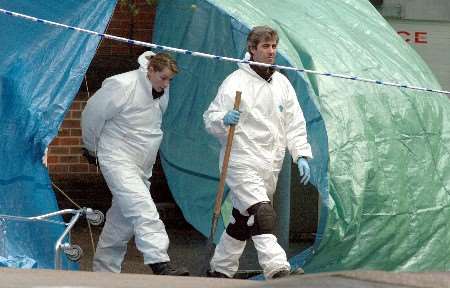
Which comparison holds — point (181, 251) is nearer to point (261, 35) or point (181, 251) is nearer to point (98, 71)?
point (98, 71)

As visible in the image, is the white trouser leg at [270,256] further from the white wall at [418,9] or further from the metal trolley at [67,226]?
the white wall at [418,9]

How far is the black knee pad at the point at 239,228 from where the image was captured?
32.7ft

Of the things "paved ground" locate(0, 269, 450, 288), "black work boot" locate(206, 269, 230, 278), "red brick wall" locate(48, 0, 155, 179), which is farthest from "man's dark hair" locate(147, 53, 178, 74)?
"red brick wall" locate(48, 0, 155, 179)

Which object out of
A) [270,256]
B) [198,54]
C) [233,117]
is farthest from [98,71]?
[270,256]

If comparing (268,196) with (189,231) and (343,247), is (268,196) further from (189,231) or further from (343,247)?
(189,231)

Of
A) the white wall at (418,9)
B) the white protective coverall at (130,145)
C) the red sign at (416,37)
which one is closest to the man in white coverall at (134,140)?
the white protective coverall at (130,145)

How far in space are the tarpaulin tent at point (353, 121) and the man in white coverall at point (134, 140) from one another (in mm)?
766

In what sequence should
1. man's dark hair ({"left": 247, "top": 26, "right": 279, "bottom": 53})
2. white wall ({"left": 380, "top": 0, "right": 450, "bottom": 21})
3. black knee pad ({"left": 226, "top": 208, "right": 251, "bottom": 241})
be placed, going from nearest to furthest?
man's dark hair ({"left": 247, "top": 26, "right": 279, "bottom": 53}), black knee pad ({"left": 226, "top": 208, "right": 251, "bottom": 241}), white wall ({"left": 380, "top": 0, "right": 450, "bottom": 21})

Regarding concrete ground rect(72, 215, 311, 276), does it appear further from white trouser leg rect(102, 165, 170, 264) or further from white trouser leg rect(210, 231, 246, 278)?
white trouser leg rect(102, 165, 170, 264)

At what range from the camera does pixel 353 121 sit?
10438 millimetres

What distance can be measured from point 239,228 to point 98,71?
11.3ft

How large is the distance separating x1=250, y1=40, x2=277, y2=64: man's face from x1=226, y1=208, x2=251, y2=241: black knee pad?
3.60ft

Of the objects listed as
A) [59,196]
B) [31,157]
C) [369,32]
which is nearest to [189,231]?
[59,196]

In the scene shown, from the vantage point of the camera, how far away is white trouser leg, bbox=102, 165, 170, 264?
9.75m
